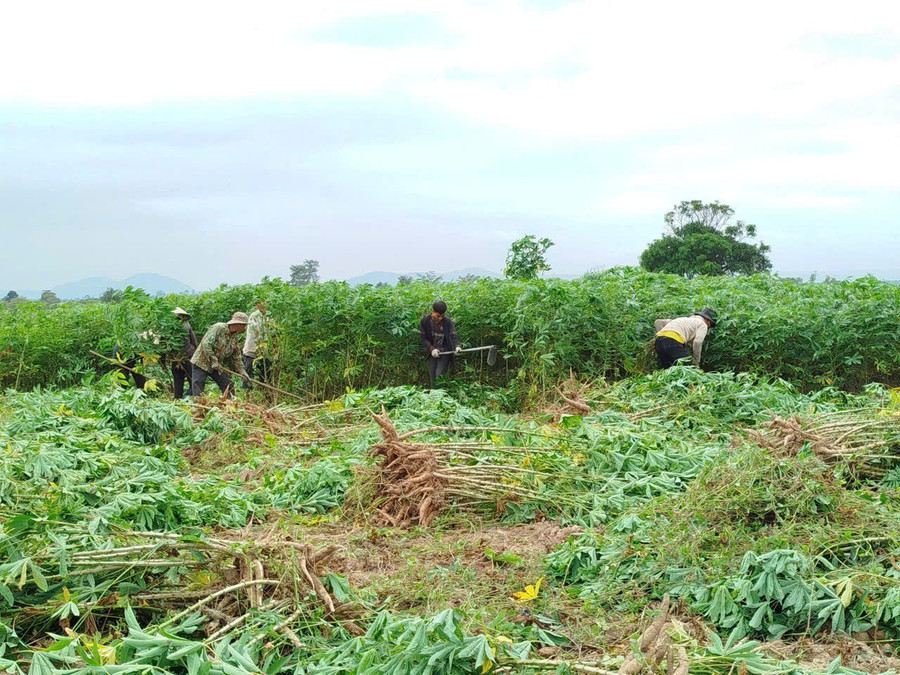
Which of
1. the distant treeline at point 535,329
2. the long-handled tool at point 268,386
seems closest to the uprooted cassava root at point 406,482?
the distant treeline at point 535,329

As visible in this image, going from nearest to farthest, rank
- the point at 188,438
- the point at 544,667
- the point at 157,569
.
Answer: the point at 544,667
the point at 157,569
the point at 188,438

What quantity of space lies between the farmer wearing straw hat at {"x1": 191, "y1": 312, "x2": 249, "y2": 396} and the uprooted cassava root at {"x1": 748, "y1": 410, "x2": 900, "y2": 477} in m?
7.48

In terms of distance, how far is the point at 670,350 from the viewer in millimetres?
10844

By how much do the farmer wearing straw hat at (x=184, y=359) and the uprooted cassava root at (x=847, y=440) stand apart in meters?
9.04

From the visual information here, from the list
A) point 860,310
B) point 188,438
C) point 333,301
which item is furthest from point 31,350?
point 860,310

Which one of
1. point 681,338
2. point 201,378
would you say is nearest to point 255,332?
point 201,378

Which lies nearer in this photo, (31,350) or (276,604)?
(276,604)

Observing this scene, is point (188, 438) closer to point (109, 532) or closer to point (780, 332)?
point (109, 532)

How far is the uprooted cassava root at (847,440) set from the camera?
233 inches

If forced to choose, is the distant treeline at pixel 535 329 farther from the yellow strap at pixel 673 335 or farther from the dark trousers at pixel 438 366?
the yellow strap at pixel 673 335

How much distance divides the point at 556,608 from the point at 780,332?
767cm

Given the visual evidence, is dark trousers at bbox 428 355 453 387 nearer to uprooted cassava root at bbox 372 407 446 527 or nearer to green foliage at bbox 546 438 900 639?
uprooted cassava root at bbox 372 407 446 527

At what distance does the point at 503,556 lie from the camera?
5.34 m

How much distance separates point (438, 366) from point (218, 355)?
309cm
